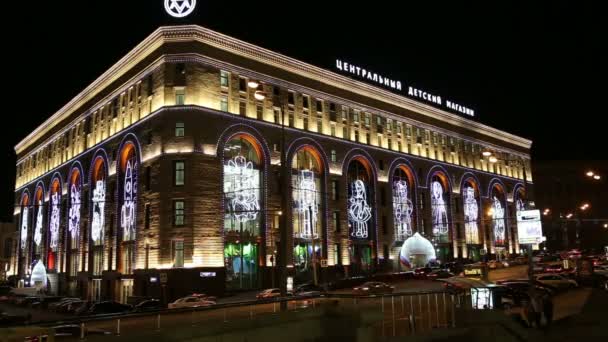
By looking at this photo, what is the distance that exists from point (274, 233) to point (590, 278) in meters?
28.0

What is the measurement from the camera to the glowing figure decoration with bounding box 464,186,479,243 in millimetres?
85188

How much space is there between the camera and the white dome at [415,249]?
68.4 m

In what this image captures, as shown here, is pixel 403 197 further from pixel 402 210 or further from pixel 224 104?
pixel 224 104

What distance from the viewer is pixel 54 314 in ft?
162

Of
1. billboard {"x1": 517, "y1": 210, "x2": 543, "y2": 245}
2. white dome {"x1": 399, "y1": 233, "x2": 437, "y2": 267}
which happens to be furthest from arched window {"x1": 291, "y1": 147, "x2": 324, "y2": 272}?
billboard {"x1": 517, "y1": 210, "x2": 543, "y2": 245}

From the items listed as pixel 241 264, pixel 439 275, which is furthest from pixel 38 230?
pixel 439 275

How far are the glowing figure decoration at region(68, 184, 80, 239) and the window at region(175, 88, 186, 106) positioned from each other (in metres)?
24.0

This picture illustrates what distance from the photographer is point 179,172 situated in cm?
5144

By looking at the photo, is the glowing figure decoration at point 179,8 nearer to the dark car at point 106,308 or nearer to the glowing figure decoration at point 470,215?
the dark car at point 106,308

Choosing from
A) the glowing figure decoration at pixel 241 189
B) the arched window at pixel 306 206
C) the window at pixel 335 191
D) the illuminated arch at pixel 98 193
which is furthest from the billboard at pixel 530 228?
the illuminated arch at pixel 98 193

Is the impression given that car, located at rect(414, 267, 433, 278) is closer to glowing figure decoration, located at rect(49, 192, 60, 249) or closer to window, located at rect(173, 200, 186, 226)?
window, located at rect(173, 200, 186, 226)

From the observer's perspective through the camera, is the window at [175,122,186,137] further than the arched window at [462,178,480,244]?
No

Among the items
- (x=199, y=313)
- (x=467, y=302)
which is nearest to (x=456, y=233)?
(x=467, y=302)

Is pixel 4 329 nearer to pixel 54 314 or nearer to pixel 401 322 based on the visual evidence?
pixel 401 322
